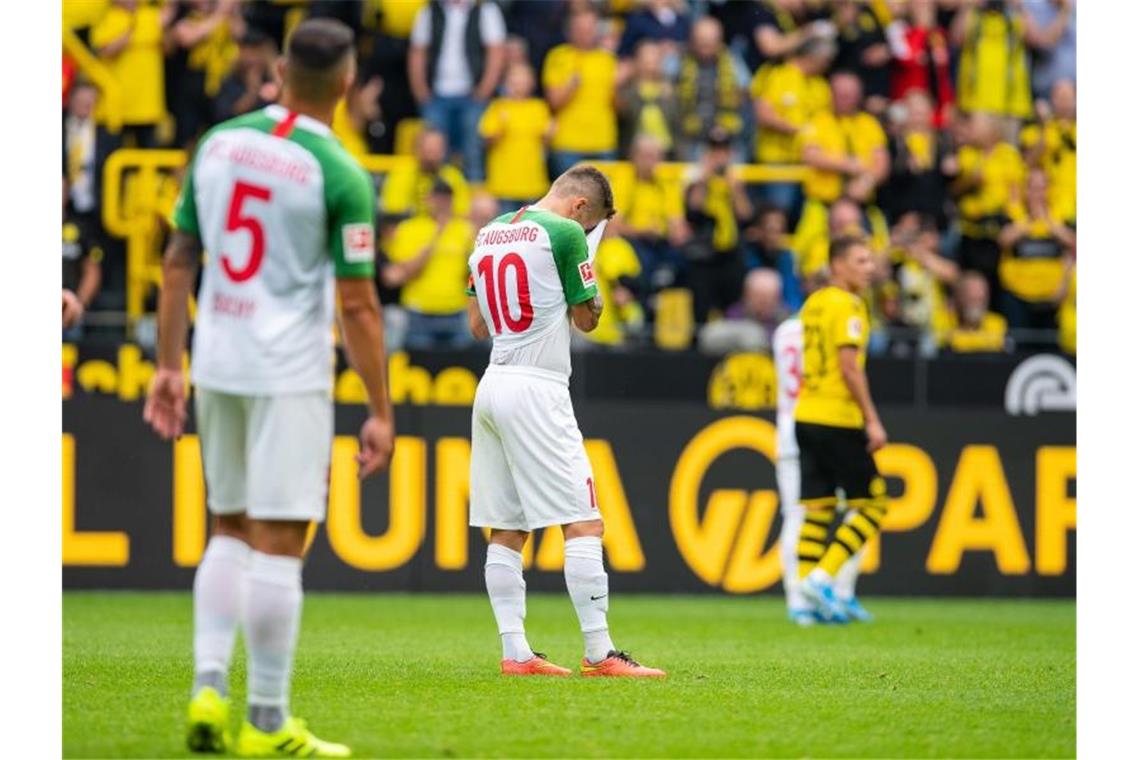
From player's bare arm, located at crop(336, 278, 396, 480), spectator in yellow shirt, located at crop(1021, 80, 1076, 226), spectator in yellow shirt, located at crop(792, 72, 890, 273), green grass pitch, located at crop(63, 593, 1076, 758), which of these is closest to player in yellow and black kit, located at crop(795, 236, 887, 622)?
green grass pitch, located at crop(63, 593, 1076, 758)

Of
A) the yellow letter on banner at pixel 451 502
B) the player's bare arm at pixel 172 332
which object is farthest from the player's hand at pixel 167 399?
the yellow letter on banner at pixel 451 502

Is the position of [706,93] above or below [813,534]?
above

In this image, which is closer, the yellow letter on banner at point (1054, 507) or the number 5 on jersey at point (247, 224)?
the number 5 on jersey at point (247, 224)

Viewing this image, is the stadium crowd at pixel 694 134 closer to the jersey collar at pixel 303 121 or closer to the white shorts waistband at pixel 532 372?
the white shorts waistband at pixel 532 372

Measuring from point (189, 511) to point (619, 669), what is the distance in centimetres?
713

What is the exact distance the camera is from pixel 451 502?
15.7 meters

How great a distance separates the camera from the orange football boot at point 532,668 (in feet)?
29.8

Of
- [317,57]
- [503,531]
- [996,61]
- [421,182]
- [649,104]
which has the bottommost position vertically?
[503,531]

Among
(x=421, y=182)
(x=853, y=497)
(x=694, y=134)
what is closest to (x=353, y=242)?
(x=853, y=497)

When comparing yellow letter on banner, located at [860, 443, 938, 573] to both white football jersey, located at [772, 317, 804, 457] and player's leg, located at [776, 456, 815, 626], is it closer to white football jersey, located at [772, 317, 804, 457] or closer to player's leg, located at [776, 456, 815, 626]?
player's leg, located at [776, 456, 815, 626]

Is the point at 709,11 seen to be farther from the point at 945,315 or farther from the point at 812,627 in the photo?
the point at 812,627

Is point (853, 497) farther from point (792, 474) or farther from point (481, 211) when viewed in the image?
point (481, 211)

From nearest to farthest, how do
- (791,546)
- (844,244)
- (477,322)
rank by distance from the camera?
1. (477,322)
2. (844,244)
3. (791,546)

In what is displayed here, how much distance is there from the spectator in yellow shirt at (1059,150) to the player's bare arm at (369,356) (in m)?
13.3
